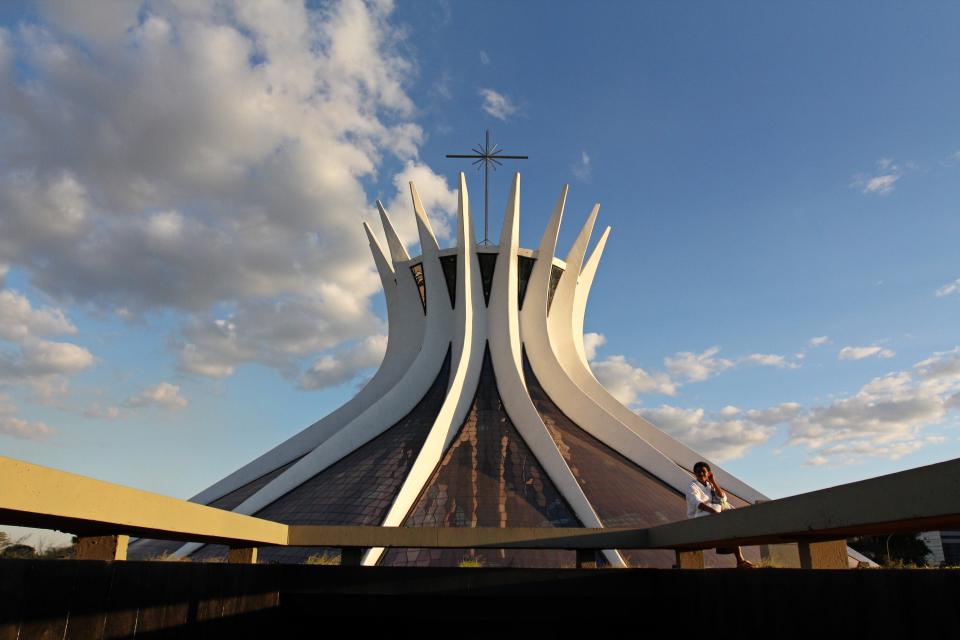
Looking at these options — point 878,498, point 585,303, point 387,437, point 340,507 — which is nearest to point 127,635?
point 878,498

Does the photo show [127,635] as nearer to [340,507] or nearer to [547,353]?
→ [340,507]

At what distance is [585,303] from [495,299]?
4070mm

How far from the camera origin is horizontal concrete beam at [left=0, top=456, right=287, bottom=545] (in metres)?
3.58

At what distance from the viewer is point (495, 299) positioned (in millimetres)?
24109

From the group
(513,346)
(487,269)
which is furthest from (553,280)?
(513,346)

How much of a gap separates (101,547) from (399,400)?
16.6m

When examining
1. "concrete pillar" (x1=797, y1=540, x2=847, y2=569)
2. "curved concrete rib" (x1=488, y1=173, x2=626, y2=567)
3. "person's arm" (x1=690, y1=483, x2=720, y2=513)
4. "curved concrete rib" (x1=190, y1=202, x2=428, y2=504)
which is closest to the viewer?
"concrete pillar" (x1=797, y1=540, x2=847, y2=569)

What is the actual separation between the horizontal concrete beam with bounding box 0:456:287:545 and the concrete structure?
8.16 m

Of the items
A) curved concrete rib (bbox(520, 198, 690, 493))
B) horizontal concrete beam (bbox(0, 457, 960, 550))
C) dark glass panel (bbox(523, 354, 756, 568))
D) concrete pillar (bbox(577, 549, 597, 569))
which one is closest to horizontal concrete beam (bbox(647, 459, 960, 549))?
horizontal concrete beam (bbox(0, 457, 960, 550))

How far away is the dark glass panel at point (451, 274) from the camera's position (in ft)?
80.2

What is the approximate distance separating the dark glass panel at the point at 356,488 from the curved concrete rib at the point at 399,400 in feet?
0.73

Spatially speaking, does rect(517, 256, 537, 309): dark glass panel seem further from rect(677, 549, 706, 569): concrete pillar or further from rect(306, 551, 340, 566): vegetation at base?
rect(677, 549, 706, 569): concrete pillar

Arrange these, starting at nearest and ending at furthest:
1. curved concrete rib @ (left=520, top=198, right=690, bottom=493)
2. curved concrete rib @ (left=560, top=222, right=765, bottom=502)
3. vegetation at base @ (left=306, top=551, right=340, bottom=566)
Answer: vegetation at base @ (left=306, top=551, right=340, bottom=566) < curved concrete rib @ (left=520, top=198, right=690, bottom=493) < curved concrete rib @ (left=560, top=222, right=765, bottom=502)

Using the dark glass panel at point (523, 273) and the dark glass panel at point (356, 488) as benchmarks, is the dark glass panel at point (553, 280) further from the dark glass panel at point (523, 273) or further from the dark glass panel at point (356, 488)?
the dark glass panel at point (356, 488)
